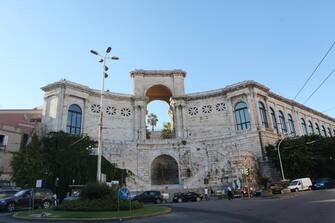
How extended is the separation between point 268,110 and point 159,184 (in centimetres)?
2430

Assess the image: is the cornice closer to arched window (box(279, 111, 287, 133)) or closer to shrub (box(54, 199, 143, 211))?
arched window (box(279, 111, 287, 133))

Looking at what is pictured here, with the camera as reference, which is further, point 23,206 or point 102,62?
point 102,62

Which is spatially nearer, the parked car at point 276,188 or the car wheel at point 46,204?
the car wheel at point 46,204

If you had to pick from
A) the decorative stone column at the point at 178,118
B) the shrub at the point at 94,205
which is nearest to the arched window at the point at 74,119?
the decorative stone column at the point at 178,118

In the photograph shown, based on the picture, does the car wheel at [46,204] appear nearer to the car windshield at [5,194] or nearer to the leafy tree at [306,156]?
the car windshield at [5,194]

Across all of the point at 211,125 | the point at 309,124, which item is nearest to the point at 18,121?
the point at 211,125

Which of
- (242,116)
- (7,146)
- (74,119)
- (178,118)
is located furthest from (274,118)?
(7,146)

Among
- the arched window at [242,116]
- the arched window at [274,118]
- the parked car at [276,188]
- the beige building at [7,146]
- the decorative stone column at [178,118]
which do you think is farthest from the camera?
the arched window at [274,118]

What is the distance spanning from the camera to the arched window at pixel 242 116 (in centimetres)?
4772

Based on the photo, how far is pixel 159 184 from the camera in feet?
149

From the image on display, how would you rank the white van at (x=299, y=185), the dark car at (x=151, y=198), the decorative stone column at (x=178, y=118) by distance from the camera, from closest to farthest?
the dark car at (x=151, y=198) < the white van at (x=299, y=185) < the decorative stone column at (x=178, y=118)

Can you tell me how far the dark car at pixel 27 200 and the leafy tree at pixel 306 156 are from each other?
32012 mm

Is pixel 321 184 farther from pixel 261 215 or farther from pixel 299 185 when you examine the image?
pixel 261 215

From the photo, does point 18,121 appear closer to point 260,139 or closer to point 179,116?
point 179,116
